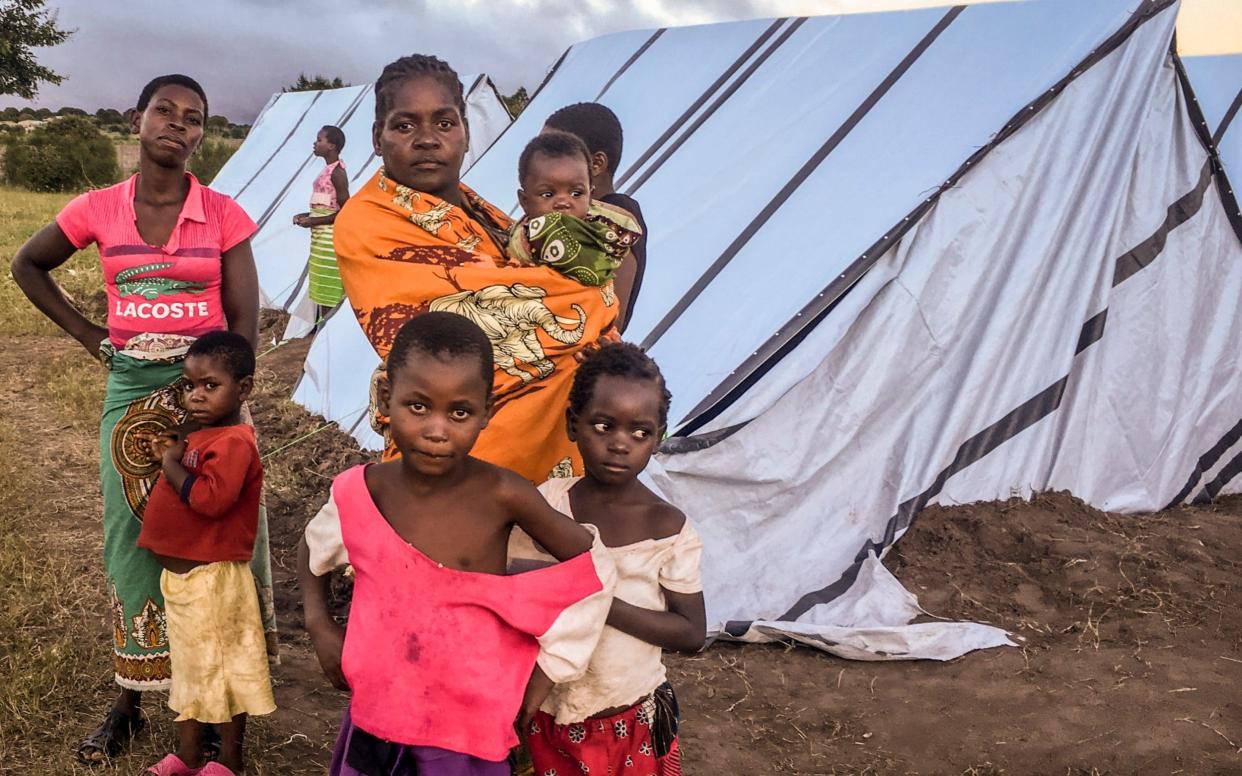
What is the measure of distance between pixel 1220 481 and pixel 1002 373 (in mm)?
1692

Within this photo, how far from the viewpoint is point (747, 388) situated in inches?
141

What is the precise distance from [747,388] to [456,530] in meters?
2.11

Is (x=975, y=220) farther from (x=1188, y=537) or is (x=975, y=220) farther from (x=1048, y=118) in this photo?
(x=1188, y=537)

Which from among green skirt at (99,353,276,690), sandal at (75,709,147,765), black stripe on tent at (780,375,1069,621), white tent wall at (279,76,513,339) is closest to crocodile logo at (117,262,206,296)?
green skirt at (99,353,276,690)

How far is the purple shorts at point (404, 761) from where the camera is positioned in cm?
157

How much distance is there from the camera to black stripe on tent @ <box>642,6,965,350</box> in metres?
4.02

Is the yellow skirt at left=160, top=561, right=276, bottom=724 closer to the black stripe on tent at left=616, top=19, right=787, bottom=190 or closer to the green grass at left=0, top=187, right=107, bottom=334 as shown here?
the black stripe on tent at left=616, top=19, right=787, bottom=190

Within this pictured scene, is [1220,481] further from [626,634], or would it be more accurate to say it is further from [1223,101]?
[626,634]

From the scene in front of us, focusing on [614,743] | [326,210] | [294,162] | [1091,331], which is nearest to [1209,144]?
[1091,331]

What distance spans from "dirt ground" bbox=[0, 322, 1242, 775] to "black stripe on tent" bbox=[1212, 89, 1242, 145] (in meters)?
2.77

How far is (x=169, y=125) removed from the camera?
7.97 ft

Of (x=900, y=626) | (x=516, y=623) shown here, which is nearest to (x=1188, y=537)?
(x=900, y=626)

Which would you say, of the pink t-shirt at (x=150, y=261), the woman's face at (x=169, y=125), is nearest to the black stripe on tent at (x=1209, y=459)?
the pink t-shirt at (x=150, y=261)

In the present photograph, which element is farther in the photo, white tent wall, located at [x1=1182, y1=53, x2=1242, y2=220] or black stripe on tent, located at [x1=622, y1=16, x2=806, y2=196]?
white tent wall, located at [x1=1182, y1=53, x2=1242, y2=220]
